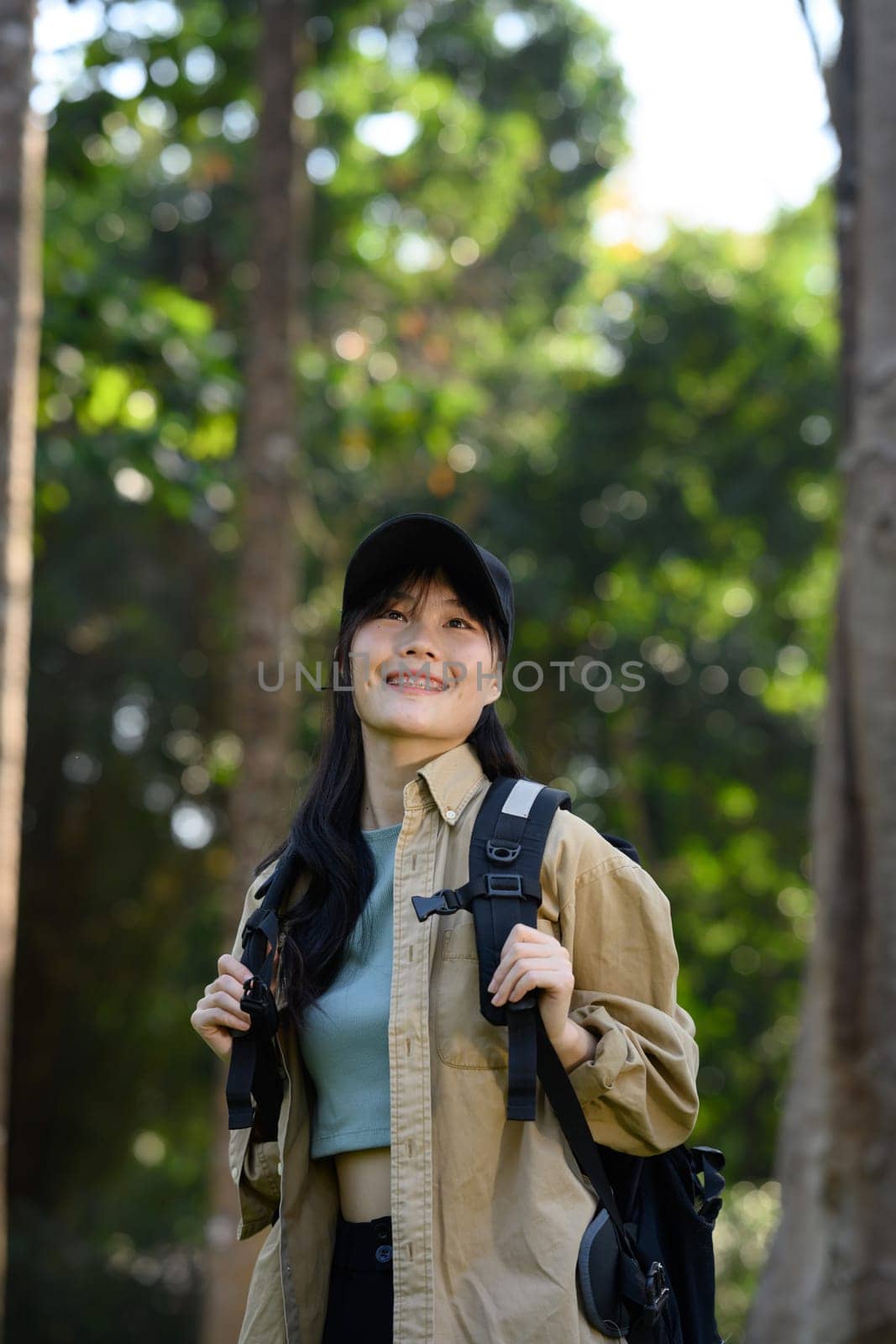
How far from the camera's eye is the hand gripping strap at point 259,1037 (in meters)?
2.26

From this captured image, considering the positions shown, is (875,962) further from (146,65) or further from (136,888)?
(136,888)

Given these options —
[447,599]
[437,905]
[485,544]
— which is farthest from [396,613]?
[485,544]

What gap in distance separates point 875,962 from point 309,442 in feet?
22.4

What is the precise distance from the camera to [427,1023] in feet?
7.14

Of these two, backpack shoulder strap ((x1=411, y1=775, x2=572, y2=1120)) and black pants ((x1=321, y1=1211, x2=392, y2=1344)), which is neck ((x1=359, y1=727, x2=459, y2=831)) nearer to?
backpack shoulder strap ((x1=411, y1=775, x2=572, y2=1120))

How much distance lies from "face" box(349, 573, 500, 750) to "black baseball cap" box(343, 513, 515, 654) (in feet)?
0.15

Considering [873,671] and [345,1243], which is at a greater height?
[873,671]

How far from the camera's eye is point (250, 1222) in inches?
99.0

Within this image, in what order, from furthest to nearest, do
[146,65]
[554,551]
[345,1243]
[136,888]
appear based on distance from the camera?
[136,888] < [554,551] < [146,65] < [345,1243]

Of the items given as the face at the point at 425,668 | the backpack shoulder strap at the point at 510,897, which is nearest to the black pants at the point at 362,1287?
the backpack shoulder strap at the point at 510,897

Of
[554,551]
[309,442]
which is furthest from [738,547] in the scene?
[309,442]

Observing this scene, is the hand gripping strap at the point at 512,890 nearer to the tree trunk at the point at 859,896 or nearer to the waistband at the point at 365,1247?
the waistband at the point at 365,1247

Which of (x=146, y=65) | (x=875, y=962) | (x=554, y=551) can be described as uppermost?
(x=146, y=65)

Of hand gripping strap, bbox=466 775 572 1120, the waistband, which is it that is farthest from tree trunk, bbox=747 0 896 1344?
the waistband
